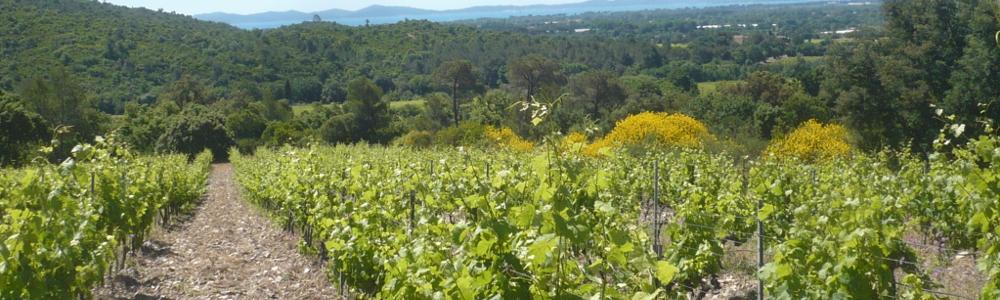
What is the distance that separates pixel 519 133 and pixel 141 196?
34112 mm

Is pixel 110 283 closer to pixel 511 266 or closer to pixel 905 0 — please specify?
pixel 511 266

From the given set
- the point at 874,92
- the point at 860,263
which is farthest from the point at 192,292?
the point at 874,92

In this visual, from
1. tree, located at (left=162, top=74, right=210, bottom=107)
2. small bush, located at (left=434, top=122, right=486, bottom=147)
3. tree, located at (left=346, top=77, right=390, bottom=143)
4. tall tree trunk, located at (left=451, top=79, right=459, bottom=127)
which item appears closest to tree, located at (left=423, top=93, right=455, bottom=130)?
tall tree trunk, located at (left=451, top=79, right=459, bottom=127)

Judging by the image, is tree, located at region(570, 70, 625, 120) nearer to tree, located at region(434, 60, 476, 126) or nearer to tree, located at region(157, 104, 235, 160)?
tree, located at region(434, 60, 476, 126)

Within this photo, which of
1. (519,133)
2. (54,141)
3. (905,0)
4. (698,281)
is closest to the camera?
(54,141)

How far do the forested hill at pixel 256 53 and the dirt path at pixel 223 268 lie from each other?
51891 mm

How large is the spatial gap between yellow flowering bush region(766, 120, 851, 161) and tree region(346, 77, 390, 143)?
25131mm

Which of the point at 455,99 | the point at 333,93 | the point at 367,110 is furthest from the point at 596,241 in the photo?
the point at 333,93

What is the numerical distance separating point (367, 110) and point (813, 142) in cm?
2721

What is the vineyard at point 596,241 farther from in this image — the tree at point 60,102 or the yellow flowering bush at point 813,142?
the tree at point 60,102

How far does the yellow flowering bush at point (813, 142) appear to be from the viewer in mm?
26703

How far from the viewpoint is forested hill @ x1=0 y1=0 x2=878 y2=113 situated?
70938mm

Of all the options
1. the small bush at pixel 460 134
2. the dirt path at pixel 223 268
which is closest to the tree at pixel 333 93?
the small bush at pixel 460 134

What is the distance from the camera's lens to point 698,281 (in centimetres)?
668
